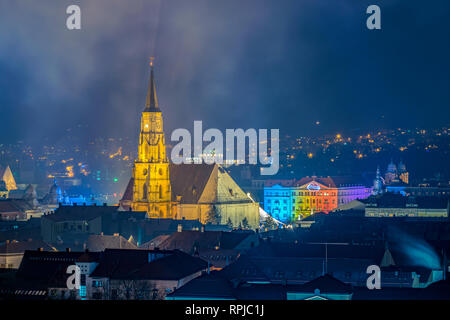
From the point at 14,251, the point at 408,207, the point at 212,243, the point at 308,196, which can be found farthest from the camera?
the point at 308,196

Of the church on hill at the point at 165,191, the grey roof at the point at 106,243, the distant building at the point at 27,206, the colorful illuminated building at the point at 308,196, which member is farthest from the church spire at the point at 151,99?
the colorful illuminated building at the point at 308,196

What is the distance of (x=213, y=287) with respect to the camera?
191 ft

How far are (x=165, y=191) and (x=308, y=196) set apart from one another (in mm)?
61057

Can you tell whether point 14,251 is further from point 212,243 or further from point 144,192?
point 144,192

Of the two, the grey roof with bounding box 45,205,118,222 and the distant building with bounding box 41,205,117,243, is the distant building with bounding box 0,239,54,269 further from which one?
the grey roof with bounding box 45,205,118,222

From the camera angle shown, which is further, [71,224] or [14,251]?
[71,224]

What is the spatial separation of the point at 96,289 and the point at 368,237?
35.2 m

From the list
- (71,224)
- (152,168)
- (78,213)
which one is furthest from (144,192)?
(71,224)

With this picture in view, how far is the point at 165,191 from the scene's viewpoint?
12756 centimetres

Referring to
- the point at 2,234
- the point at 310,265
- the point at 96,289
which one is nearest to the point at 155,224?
the point at 2,234

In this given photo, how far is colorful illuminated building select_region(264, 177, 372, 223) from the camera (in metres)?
184

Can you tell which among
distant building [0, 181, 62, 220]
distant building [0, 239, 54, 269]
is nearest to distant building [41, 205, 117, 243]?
distant building [0, 239, 54, 269]
